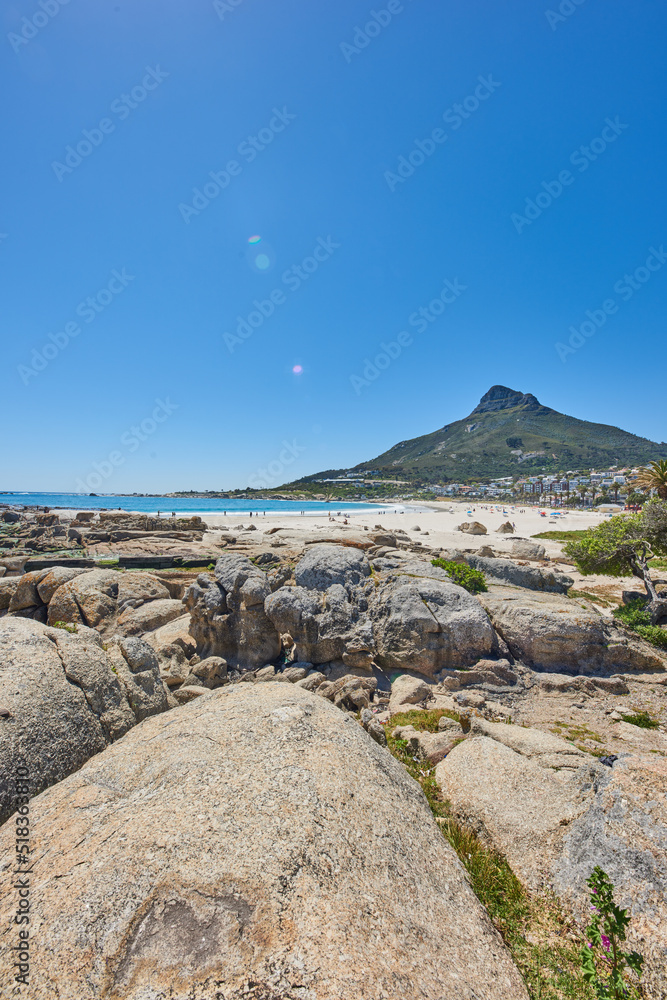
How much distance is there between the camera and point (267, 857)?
10.9ft

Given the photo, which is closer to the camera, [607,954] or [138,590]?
[607,954]

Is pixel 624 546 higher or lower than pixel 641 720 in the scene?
higher

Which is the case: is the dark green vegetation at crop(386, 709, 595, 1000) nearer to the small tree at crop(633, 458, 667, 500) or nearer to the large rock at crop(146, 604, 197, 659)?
the large rock at crop(146, 604, 197, 659)

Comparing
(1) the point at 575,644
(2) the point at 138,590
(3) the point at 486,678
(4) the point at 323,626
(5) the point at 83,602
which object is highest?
(5) the point at 83,602

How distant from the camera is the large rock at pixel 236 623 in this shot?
498 inches

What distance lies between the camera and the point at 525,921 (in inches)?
157

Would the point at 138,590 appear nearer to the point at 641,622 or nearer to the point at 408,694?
the point at 408,694

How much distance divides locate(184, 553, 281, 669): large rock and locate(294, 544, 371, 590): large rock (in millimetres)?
1686

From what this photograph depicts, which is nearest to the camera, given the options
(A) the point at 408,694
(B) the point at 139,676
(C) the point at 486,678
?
(B) the point at 139,676

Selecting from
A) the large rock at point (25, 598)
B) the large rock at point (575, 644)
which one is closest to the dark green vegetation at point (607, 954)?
the large rock at point (575, 644)

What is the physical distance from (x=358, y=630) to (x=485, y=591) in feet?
18.7

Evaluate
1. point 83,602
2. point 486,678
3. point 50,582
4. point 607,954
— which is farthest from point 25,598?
point 607,954

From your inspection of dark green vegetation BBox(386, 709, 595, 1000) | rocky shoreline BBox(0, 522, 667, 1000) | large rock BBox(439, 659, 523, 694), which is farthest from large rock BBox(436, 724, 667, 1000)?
large rock BBox(439, 659, 523, 694)

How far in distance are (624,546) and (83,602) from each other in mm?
22499
